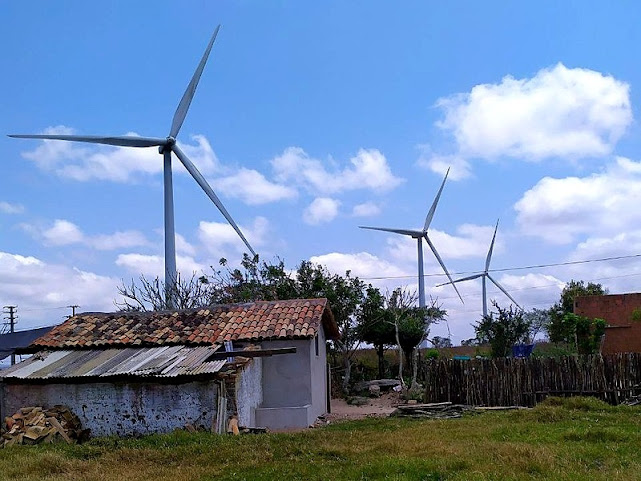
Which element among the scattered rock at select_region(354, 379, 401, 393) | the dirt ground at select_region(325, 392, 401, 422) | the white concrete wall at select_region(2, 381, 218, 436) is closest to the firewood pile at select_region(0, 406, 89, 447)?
the white concrete wall at select_region(2, 381, 218, 436)

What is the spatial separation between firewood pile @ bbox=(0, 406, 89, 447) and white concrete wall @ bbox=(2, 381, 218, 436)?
294mm

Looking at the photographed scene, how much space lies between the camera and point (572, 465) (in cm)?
973

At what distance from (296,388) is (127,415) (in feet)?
16.2

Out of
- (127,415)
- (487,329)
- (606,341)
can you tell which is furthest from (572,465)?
(606,341)

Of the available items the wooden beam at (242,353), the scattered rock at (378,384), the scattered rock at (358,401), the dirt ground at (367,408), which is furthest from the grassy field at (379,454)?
the scattered rock at (378,384)

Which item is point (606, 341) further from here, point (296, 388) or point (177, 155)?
point (177, 155)

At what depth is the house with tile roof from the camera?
15.2m

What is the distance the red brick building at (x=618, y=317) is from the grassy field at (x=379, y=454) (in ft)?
44.8

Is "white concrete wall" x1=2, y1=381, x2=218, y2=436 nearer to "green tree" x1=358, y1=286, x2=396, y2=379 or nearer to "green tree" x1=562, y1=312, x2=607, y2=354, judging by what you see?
"green tree" x1=358, y1=286, x2=396, y2=379

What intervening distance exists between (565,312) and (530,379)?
59.0 ft

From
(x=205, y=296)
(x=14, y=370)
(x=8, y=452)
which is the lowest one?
(x=8, y=452)

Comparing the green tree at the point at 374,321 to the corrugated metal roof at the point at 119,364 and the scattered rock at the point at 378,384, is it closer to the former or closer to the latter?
the scattered rock at the point at 378,384

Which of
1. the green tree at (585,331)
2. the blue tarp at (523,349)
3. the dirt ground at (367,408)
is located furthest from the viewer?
the green tree at (585,331)

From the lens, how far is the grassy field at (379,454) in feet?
31.9
